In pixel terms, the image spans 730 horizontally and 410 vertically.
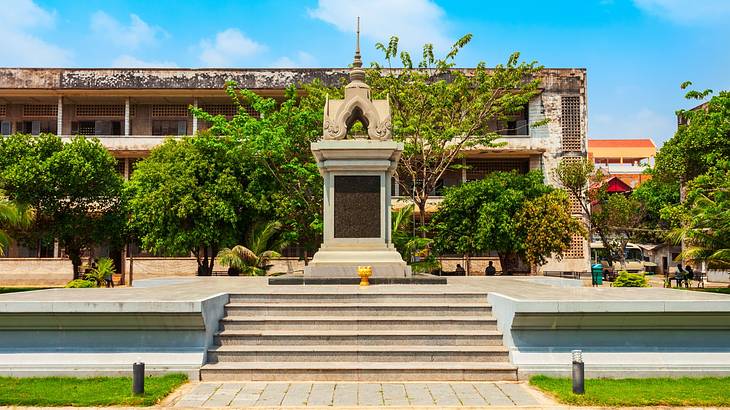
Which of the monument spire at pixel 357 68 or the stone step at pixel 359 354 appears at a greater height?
the monument spire at pixel 357 68

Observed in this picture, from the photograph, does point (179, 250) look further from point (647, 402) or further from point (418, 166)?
point (647, 402)

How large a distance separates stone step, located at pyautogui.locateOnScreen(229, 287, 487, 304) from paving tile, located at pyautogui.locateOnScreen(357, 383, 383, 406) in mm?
2202

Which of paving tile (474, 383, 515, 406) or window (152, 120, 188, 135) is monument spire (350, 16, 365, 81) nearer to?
paving tile (474, 383, 515, 406)

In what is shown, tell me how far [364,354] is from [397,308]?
1240 millimetres

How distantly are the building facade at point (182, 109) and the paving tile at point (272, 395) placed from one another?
27.8 meters

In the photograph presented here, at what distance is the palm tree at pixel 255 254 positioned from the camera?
22891mm

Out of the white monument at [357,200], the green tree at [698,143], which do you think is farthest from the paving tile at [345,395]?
the green tree at [698,143]

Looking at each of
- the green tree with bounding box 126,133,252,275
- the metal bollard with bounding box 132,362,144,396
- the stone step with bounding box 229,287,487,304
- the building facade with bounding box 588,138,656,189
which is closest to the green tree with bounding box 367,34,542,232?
the green tree with bounding box 126,133,252,275

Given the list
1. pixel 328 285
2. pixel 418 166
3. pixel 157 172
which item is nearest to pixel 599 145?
pixel 418 166

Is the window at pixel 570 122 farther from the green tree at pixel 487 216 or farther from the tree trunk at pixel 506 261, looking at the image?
the tree trunk at pixel 506 261

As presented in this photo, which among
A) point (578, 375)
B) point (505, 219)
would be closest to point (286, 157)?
point (505, 219)

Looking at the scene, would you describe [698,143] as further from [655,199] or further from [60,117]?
[60,117]

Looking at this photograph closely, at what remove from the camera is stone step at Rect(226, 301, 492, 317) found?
10031mm

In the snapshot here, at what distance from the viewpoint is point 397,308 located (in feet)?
33.0
